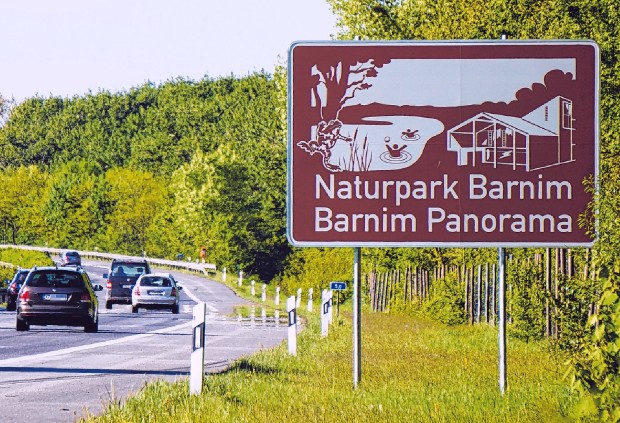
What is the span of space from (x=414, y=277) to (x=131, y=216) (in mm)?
112432

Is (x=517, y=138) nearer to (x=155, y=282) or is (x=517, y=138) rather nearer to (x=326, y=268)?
(x=155, y=282)

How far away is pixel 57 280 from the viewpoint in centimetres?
3206

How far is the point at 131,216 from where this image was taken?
15262 centimetres

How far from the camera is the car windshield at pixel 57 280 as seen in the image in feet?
105

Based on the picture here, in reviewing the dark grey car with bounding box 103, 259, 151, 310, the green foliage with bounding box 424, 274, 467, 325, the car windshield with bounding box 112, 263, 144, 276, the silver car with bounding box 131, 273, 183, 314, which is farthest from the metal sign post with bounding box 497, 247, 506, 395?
the car windshield with bounding box 112, 263, 144, 276

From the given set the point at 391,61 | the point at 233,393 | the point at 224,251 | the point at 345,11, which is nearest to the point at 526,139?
the point at 391,61

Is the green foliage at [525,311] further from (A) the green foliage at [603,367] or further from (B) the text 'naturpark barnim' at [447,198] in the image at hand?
(A) the green foliage at [603,367]

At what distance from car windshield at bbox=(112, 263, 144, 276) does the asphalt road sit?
11.0m

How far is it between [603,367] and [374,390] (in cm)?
592

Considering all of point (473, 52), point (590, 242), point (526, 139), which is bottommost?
point (590, 242)

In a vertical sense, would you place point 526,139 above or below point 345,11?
below

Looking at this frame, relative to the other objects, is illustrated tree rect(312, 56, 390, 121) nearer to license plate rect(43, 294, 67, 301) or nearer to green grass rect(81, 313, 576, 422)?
green grass rect(81, 313, 576, 422)

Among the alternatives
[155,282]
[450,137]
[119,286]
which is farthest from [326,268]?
[450,137]

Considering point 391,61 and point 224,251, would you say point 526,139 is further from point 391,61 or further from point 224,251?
point 224,251
